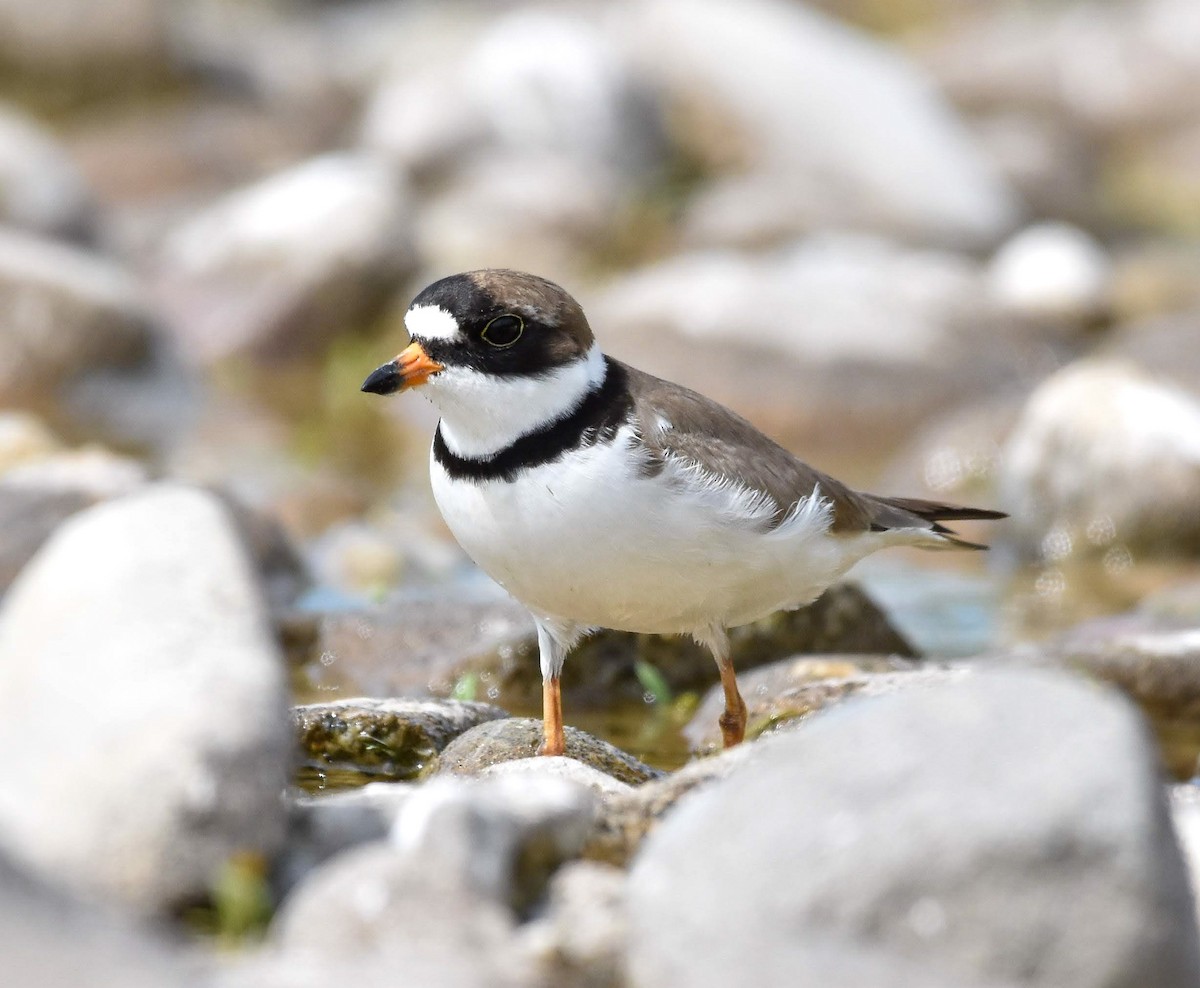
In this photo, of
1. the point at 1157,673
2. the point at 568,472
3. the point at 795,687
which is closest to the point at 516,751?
the point at 568,472

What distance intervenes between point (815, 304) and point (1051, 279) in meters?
2.83

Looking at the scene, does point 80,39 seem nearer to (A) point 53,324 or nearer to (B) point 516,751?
(A) point 53,324

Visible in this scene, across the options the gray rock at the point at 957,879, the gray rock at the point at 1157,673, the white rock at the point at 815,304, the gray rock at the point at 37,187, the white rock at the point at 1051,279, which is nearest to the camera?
the gray rock at the point at 957,879

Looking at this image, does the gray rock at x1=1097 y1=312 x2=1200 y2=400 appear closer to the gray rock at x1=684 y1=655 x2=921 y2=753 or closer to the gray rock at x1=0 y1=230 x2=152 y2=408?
the gray rock at x1=684 y1=655 x2=921 y2=753

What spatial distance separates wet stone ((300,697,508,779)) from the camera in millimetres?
5617

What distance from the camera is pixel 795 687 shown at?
21.0ft

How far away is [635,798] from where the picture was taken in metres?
4.08

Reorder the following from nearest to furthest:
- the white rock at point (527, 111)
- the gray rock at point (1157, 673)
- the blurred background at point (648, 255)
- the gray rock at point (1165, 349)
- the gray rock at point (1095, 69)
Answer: the gray rock at point (1157, 673) → the blurred background at point (648, 255) → the gray rock at point (1165, 349) → the white rock at point (527, 111) → the gray rock at point (1095, 69)

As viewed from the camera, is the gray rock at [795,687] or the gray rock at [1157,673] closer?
the gray rock at [795,687]

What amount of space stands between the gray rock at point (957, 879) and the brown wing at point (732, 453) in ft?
6.03

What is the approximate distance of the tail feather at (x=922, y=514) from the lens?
627 cm

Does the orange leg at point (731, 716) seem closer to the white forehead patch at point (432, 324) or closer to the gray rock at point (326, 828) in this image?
the white forehead patch at point (432, 324)

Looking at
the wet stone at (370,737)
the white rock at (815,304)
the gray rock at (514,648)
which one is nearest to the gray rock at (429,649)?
the gray rock at (514,648)

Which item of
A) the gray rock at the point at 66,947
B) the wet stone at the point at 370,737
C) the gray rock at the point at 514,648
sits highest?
the gray rock at the point at 66,947
